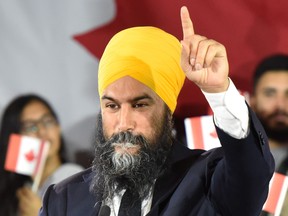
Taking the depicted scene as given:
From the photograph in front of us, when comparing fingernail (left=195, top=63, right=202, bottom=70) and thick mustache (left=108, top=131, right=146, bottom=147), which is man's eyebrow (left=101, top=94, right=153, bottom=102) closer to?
thick mustache (left=108, top=131, right=146, bottom=147)

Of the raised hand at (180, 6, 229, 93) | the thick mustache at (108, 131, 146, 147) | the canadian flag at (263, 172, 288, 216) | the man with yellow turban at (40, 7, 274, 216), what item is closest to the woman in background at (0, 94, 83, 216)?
the canadian flag at (263, 172, 288, 216)

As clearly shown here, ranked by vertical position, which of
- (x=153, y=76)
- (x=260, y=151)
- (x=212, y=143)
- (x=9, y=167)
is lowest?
(x=9, y=167)

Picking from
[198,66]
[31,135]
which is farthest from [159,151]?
[31,135]

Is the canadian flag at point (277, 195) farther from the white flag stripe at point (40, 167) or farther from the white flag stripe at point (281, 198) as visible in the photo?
the white flag stripe at point (40, 167)

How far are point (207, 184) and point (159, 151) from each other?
0.85 ft

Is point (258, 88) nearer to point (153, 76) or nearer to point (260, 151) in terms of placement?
Answer: point (153, 76)

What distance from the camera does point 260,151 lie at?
2.43 meters

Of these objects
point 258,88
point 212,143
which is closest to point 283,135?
point 258,88

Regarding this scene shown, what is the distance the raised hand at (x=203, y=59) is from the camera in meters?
2.31

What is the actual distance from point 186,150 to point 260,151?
1.40ft

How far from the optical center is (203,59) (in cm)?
231

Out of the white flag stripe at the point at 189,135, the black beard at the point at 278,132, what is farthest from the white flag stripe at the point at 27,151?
the black beard at the point at 278,132

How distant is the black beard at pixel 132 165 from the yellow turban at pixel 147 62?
0.40ft

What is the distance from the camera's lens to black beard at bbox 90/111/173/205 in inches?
108
